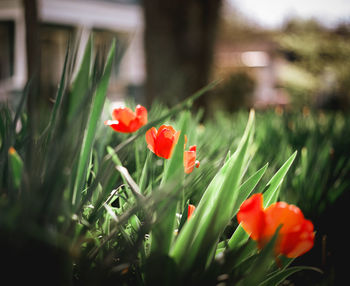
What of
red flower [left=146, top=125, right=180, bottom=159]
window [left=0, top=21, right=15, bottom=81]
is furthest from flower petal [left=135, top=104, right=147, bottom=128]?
window [left=0, top=21, right=15, bottom=81]

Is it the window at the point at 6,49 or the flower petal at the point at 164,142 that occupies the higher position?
the flower petal at the point at 164,142

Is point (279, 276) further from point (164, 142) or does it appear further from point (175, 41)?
point (175, 41)

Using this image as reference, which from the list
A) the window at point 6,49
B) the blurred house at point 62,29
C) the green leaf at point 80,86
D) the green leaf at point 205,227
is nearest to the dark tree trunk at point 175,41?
the green leaf at point 80,86

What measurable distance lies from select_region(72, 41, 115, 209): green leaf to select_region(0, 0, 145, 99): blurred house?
807 cm

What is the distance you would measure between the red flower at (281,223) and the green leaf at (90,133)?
0.33 m

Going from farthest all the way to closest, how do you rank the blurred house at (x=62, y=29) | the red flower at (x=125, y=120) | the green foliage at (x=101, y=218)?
the blurred house at (x=62, y=29) < the red flower at (x=125, y=120) < the green foliage at (x=101, y=218)

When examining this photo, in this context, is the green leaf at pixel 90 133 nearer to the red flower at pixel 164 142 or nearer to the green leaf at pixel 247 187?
Answer: the red flower at pixel 164 142

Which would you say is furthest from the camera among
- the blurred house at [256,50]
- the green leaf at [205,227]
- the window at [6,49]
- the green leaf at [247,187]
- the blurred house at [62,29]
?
the blurred house at [256,50]

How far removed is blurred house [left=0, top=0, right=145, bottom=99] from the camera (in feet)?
31.6

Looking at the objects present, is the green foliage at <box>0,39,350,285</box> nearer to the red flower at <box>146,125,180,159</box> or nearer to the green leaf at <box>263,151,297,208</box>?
the green leaf at <box>263,151,297,208</box>

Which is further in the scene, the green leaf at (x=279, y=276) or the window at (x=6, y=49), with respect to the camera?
the window at (x=6, y=49)

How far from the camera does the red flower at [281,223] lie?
0.70 metres

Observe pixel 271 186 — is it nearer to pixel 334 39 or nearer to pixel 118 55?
pixel 118 55

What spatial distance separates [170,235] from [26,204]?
28 cm
